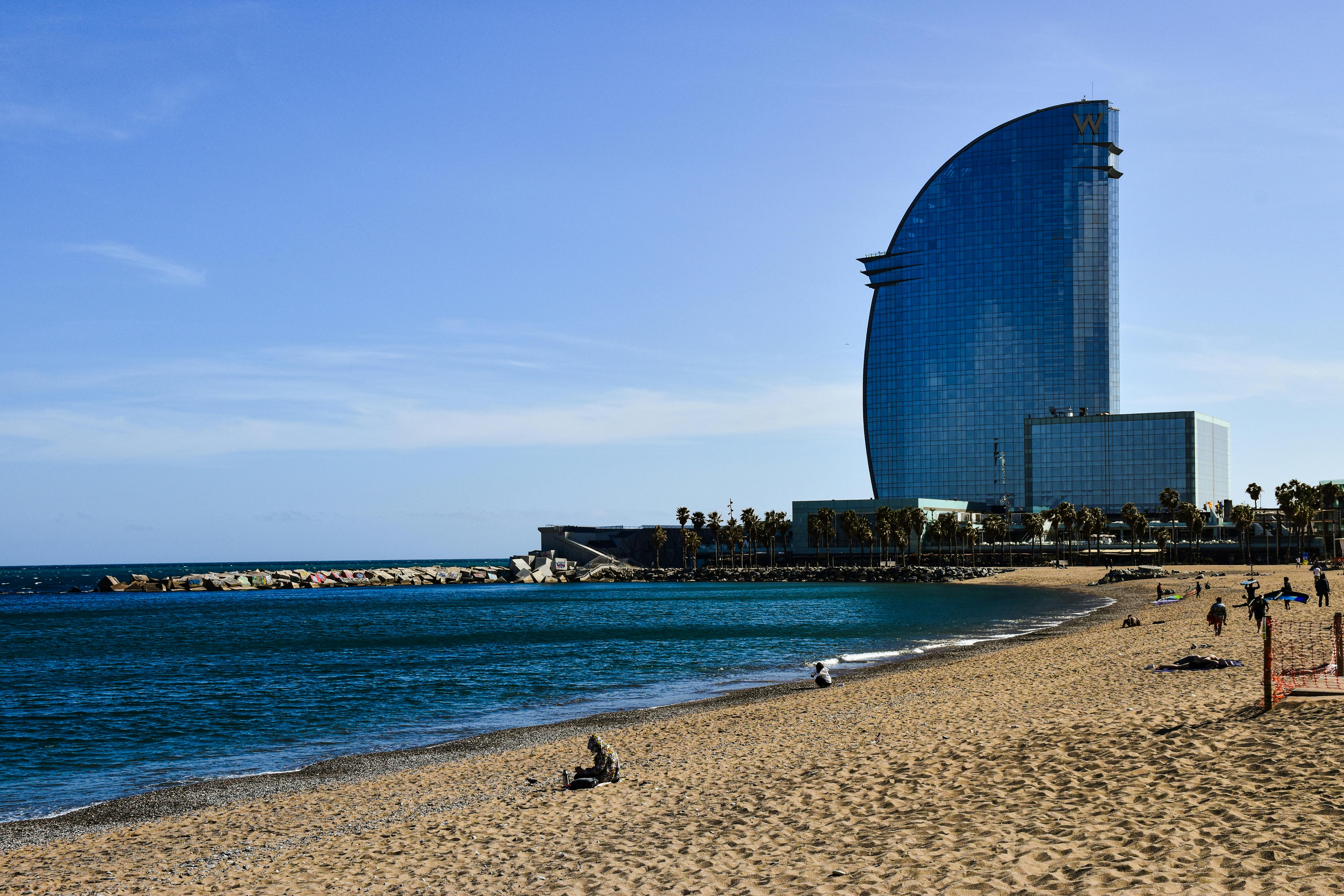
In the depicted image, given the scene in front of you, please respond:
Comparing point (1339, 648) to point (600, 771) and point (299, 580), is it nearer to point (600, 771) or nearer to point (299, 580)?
point (600, 771)

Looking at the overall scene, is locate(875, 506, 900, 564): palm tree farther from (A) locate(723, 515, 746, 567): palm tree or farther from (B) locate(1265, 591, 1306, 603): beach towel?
(B) locate(1265, 591, 1306, 603): beach towel

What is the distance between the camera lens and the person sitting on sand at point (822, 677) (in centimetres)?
3556

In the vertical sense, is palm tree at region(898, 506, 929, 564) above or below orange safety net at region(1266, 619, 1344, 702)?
above

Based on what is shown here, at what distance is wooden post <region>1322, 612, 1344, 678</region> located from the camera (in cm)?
2159

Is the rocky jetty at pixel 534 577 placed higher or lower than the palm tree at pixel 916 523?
lower

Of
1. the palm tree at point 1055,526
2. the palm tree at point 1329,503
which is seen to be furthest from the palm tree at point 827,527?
the palm tree at point 1329,503

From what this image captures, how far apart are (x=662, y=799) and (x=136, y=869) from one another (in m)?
8.34

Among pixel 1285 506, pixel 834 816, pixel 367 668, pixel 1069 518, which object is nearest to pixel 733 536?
pixel 1069 518

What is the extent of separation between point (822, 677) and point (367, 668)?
23029 millimetres

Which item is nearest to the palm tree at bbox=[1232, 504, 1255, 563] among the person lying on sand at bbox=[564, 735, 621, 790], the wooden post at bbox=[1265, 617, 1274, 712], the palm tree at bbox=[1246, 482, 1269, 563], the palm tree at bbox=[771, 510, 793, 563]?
the palm tree at bbox=[1246, 482, 1269, 563]

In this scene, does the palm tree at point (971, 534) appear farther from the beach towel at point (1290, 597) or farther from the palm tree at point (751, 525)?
the beach towel at point (1290, 597)

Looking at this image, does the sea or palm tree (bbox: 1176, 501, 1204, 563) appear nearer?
the sea

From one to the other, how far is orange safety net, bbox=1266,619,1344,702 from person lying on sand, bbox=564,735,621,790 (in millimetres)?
11993

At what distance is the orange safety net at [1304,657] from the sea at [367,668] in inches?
609
